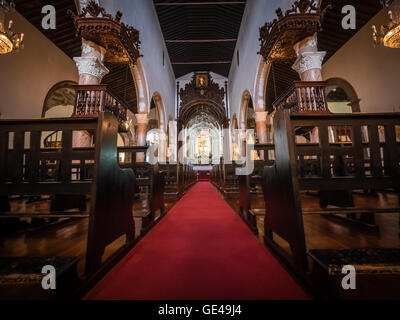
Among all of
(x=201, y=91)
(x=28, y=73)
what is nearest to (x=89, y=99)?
(x=28, y=73)

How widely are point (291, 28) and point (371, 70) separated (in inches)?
164

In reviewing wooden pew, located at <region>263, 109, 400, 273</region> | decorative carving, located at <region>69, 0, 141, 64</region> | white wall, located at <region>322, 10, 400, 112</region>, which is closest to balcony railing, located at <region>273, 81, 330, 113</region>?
wooden pew, located at <region>263, 109, 400, 273</region>

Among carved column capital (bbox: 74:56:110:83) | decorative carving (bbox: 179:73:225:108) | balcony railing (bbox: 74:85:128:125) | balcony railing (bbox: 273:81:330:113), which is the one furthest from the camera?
decorative carving (bbox: 179:73:225:108)

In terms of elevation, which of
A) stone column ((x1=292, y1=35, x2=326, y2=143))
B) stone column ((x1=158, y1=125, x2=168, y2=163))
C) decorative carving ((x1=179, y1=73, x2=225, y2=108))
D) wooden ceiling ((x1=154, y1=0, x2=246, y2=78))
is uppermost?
wooden ceiling ((x1=154, y1=0, x2=246, y2=78))

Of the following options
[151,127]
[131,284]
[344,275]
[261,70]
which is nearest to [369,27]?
[261,70]

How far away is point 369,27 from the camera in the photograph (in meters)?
6.04

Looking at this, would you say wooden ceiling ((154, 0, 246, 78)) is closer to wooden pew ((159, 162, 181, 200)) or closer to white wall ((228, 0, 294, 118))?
white wall ((228, 0, 294, 118))

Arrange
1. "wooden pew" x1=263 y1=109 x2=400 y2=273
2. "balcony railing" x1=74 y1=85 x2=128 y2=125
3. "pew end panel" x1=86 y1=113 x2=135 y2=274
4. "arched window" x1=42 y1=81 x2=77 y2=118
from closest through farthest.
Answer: "pew end panel" x1=86 y1=113 x2=135 y2=274, "wooden pew" x1=263 y1=109 x2=400 y2=273, "balcony railing" x1=74 y1=85 x2=128 y2=125, "arched window" x1=42 y1=81 x2=77 y2=118

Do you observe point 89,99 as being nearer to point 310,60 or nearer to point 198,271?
point 198,271

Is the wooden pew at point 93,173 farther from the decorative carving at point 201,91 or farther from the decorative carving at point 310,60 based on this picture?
the decorative carving at point 201,91

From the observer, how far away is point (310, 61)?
4.13 metres

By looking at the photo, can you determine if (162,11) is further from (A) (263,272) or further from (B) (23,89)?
(A) (263,272)

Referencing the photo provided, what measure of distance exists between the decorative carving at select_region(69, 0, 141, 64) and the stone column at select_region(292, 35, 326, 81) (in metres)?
3.86

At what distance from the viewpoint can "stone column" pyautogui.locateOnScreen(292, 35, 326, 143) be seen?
4094 millimetres
